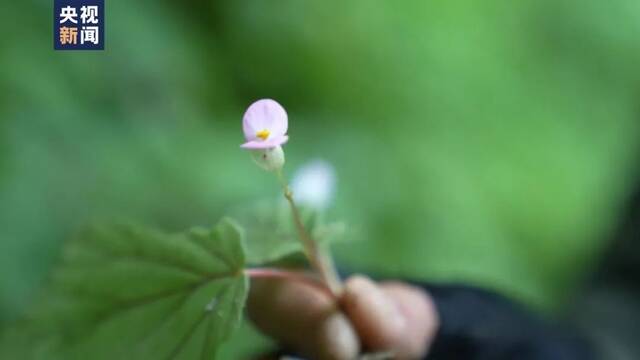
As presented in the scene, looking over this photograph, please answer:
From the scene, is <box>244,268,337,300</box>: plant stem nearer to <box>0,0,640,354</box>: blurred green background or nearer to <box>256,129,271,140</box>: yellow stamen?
<box>256,129,271,140</box>: yellow stamen

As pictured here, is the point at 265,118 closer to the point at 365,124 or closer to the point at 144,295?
the point at 144,295

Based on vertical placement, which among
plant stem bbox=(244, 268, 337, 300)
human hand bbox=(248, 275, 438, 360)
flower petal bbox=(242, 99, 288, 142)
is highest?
flower petal bbox=(242, 99, 288, 142)

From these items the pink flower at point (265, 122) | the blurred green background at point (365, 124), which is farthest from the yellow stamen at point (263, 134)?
the blurred green background at point (365, 124)

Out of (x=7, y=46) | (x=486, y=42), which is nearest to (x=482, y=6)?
(x=486, y=42)

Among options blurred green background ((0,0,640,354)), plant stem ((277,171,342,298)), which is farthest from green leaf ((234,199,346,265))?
blurred green background ((0,0,640,354))

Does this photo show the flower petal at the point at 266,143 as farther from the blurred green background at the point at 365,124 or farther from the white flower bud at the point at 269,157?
the blurred green background at the point at 365,124

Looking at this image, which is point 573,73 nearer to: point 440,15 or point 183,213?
point 440,15
